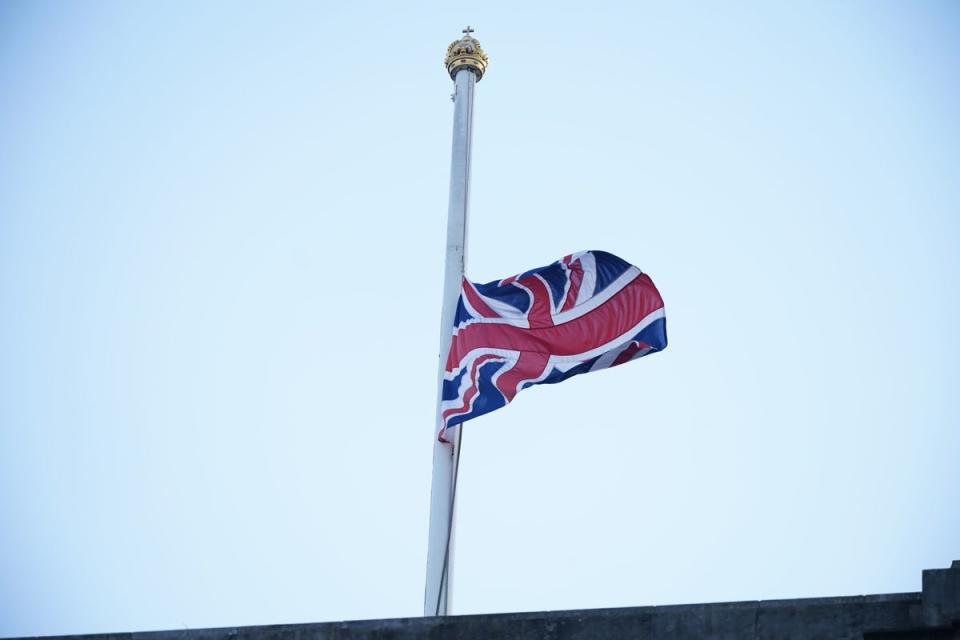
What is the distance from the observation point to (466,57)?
18.9 m

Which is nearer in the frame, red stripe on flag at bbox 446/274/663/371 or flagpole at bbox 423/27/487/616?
flagpole at bbox 423/27/487/616

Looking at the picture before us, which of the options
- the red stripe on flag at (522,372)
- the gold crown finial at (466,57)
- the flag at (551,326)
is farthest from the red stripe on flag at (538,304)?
the gold crown finial at (466,57)

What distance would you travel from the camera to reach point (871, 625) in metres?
10.9

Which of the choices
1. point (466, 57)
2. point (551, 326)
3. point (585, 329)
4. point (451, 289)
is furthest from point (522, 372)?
point (466, 57)

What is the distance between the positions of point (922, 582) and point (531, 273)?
→ 7.51m

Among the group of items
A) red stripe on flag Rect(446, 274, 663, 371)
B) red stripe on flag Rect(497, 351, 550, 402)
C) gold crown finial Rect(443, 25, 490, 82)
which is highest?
gold crown finial Rect(443, 25, 490, 82)

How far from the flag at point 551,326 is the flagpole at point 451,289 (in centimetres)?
33

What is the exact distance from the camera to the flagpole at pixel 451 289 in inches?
571

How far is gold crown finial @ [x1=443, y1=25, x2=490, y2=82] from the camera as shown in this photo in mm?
18859

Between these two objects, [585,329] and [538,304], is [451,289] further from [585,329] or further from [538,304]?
[585,329]

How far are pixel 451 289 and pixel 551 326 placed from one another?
59.5 inches

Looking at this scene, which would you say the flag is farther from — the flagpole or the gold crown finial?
the gold crown finial

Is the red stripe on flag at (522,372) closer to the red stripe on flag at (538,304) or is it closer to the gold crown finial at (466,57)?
the red stripe on flag at (538,304)

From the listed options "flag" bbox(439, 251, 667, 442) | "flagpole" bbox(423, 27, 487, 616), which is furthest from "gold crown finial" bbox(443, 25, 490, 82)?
"flag" bbox(439, 251, 667, 442)
